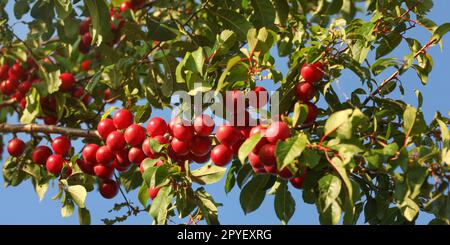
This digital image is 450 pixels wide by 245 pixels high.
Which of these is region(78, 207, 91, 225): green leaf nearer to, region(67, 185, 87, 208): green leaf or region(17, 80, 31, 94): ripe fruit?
region(67, 185, 87, 208): green leaf

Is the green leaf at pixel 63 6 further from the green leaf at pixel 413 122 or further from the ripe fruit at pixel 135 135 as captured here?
the green leaf at pixel 413 122

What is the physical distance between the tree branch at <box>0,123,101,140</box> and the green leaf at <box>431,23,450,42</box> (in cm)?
144

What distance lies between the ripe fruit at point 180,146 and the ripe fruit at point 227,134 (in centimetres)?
17

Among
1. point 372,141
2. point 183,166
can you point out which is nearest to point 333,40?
point 372,141

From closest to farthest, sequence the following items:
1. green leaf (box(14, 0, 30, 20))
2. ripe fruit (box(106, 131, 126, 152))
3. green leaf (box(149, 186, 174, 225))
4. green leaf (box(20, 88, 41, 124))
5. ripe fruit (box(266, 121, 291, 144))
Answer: ripe fruit (box(266, 121, 291, 144)) < green leaf (box(149, 186, 174, 225)) < ripe fruit (box(106, 131, 126, 152)) < green leaf (box(20, 88, 41, 124)) < green leaf (box(14, 0, 30, 20))

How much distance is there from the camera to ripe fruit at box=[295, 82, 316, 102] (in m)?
2.20

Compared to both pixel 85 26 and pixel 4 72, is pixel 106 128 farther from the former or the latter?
pixel 85 26

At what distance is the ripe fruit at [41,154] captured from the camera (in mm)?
3010

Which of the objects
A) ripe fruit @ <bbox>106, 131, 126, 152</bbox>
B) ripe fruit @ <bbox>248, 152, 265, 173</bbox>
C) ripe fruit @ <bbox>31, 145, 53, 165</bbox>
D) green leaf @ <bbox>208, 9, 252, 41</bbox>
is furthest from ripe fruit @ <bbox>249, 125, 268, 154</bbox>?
ripe fruit @ <bbox>31, 145, 53, 165</bbox>

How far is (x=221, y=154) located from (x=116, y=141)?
1.78 ft

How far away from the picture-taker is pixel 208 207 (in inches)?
92.0

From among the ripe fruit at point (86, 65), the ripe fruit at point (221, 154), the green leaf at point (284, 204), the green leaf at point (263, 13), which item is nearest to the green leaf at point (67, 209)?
the ripe fruit at point (221, 154)

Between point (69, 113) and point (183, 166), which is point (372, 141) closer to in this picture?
point (183, 166)
